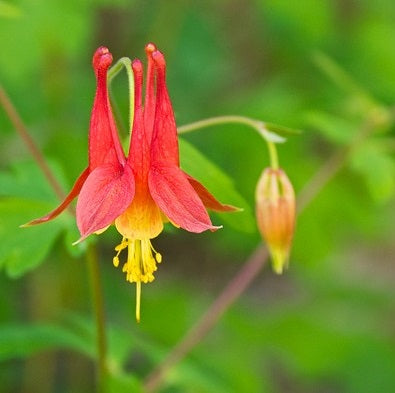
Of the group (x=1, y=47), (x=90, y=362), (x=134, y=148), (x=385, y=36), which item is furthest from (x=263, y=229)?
(x=385, y=36)

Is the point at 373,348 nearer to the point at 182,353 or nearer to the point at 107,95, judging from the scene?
the point at 182,353

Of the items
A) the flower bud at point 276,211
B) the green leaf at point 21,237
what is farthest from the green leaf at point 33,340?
the flower bud at point 276,211

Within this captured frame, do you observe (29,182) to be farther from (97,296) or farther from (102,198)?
(102,198)

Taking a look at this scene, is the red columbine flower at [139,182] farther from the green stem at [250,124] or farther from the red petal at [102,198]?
the green stem at [250,124]

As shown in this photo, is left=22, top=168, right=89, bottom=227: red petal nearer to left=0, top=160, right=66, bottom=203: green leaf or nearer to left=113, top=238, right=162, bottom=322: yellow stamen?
left=113, top=238, right=162, bottom=322: yellow stamen

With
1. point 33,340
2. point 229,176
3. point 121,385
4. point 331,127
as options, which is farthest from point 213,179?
point 229,176

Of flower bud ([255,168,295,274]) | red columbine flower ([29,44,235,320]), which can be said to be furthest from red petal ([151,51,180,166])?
flower bud ([255,168,295,274])
